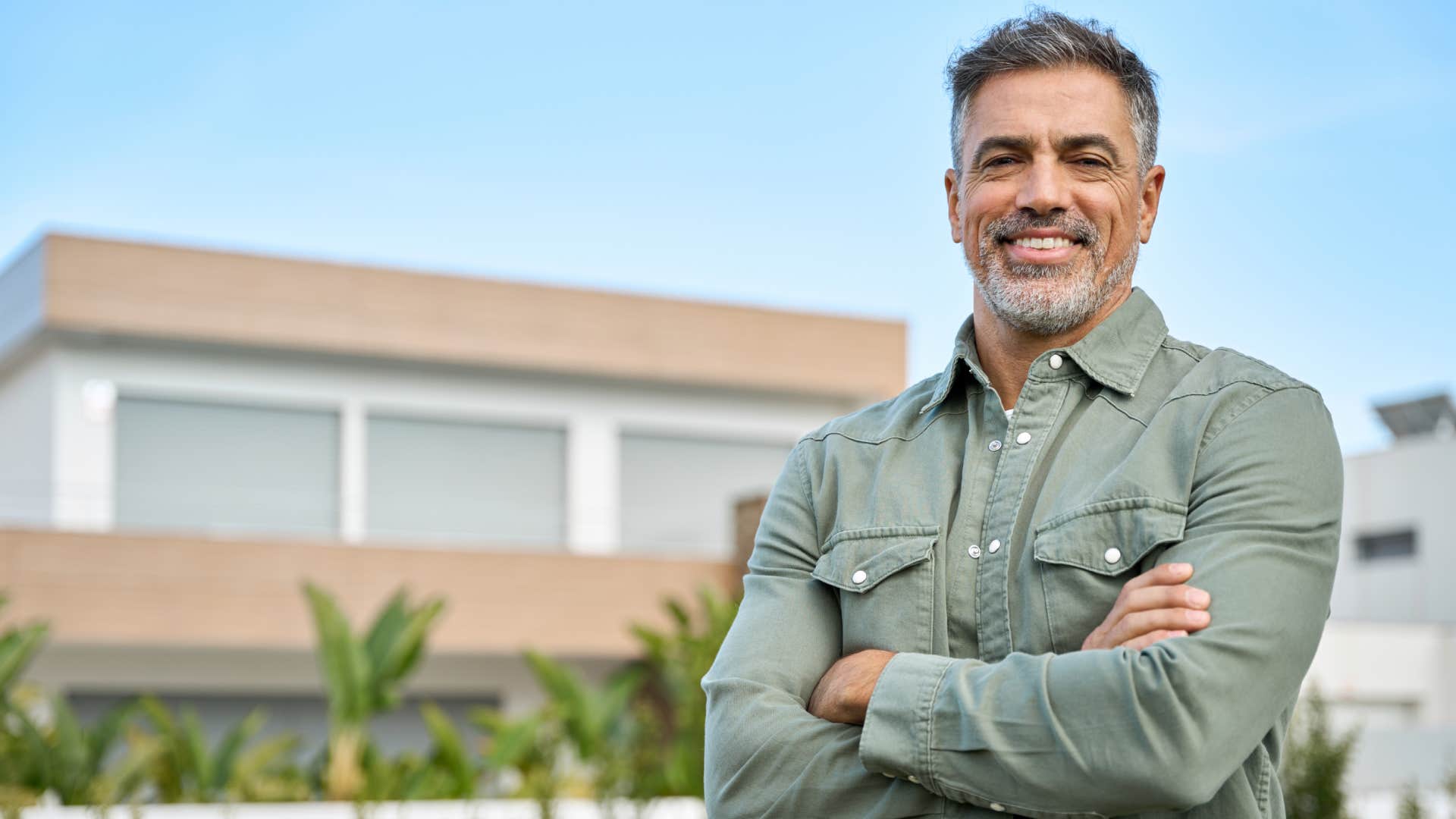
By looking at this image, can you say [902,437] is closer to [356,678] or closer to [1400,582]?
[356,678]

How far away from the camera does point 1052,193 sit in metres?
2.21

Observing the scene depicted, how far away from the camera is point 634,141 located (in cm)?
2628

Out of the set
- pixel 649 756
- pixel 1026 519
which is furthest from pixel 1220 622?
pixel 649 756

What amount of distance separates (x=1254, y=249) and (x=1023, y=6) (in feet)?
22.2

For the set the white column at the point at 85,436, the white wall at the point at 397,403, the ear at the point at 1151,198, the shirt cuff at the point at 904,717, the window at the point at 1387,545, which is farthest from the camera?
the window at the point at 1387,545

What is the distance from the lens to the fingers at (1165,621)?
77.0 inches

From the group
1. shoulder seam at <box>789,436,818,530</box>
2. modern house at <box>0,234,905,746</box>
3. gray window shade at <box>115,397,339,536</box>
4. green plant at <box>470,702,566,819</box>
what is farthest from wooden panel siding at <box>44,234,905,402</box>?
shoulder seam at <box>789,436,818,530</box>

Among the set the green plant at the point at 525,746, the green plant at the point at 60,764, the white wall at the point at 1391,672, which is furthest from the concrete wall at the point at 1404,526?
the green plant at the point at 60,764

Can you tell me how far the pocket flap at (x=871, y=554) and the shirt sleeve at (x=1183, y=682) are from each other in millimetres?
161

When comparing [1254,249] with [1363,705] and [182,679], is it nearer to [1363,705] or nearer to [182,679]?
[182,679]

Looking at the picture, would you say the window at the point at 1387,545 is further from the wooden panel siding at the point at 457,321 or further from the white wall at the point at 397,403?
the white wall at the point at 397,403

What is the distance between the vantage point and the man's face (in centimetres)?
223

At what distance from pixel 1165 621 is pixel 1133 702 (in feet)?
0.37

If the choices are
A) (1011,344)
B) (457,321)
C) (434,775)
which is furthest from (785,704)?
(457,321)
